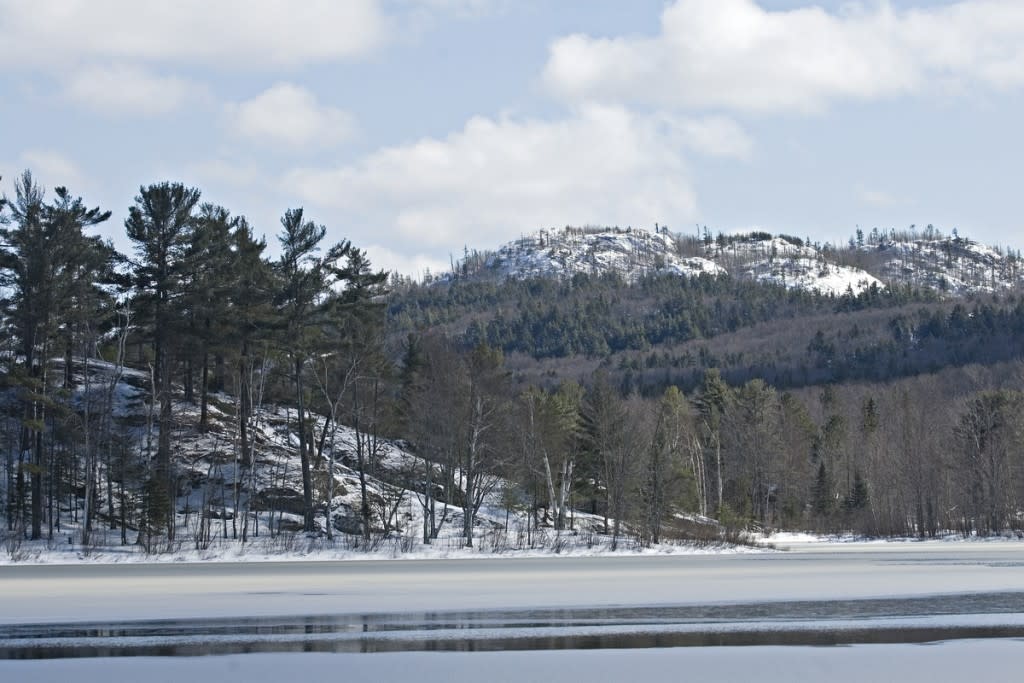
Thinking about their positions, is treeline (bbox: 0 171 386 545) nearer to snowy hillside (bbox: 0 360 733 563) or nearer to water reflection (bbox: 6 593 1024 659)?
snowy hillside (bbox: 0 360 733 563)

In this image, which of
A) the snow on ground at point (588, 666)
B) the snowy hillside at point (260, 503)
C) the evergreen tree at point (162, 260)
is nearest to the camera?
the snow on ground at point (588, 666)

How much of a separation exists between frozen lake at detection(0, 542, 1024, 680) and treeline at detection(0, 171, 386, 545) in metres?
18.2

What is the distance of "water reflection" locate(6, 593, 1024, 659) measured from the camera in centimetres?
2000

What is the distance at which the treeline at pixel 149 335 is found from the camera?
5806 centimetres

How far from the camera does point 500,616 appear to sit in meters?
25.0

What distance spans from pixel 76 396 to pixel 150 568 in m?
29.0

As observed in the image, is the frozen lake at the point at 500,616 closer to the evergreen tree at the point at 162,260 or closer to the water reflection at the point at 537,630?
the water reflection at the point at 537,630

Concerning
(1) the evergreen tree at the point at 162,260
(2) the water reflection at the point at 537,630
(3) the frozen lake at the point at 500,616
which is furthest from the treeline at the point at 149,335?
(2) the water reflection at the point at 537,630

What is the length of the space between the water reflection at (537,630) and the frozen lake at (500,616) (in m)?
0.05

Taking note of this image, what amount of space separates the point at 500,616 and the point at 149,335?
49.7 meters

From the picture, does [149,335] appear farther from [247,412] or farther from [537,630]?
[537,630]

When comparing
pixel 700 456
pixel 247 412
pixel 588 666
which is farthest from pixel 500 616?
pixel 700 456

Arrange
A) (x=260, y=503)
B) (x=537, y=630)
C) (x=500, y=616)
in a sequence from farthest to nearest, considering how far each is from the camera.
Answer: (x=260, y=503) < (x=500, y=616) < (x=537, y=630)

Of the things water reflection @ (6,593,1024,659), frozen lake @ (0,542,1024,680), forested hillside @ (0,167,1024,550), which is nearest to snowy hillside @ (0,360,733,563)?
forested hillside @ (0,167,1024,550)
